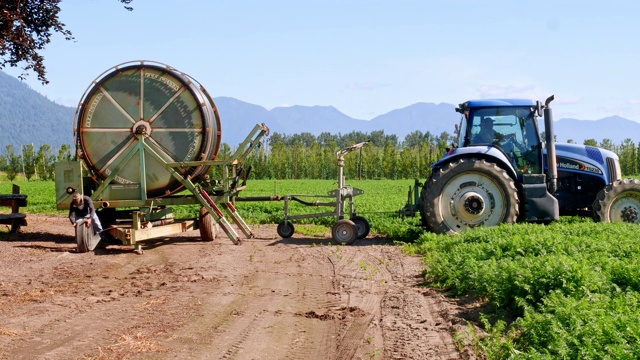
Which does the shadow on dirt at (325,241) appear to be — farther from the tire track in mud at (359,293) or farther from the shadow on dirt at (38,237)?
the shadow on dirt at (38,237)

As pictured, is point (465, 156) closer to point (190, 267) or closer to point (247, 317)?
point (190, 267)

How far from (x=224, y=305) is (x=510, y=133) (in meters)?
8.24

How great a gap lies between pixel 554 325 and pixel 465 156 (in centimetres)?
848

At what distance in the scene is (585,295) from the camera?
7.27 metres

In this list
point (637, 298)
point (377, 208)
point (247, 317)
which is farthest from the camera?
point (377, 208)

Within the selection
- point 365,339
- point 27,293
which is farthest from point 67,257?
point 365,339

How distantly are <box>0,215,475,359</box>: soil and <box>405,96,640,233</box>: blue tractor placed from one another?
1594mm

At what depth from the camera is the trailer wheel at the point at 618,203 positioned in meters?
14.1

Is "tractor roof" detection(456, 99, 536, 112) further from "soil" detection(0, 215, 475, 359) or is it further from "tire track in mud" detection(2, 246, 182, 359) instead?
"tire track in mud" detection(2, 246, 182, 359)

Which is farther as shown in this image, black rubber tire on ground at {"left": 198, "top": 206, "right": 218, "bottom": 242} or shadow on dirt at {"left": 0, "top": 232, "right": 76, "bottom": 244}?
shadow on dirt at {"left": 0, "top": 232, "right": 76, "bottom": 244}

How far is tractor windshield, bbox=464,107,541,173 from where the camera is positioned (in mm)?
14523

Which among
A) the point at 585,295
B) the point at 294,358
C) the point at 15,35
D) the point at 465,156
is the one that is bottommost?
the point at 294,358

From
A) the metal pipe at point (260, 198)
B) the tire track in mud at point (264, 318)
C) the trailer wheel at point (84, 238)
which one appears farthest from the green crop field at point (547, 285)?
the trailer wheel at point (84, 238)

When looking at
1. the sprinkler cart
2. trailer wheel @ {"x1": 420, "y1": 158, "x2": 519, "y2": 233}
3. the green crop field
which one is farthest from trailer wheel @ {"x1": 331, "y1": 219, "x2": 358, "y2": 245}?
the green crop field
